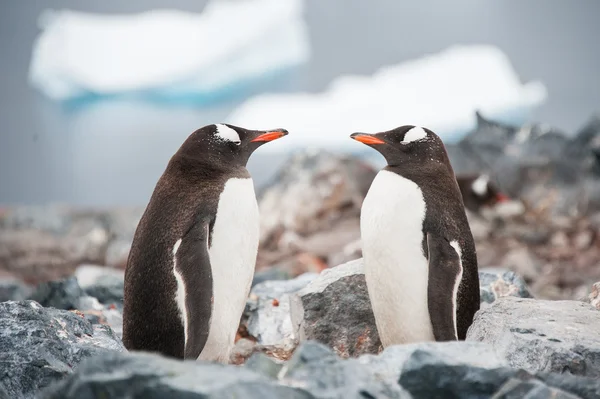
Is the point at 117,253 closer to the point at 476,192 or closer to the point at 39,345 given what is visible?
the point at 476,192

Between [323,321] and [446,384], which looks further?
[323,321]

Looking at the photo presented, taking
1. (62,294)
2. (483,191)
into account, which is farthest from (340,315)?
(483,191)

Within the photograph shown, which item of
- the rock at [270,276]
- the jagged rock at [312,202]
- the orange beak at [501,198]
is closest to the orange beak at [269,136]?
the rock at [270,276]

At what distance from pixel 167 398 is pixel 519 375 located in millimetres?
1034

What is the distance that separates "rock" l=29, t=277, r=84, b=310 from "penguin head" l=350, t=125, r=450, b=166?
2.42m

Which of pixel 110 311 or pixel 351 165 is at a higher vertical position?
pixel 351 165

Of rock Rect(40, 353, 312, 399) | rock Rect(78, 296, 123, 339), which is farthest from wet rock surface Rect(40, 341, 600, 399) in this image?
rock Rect(78, 296, 123, 339)

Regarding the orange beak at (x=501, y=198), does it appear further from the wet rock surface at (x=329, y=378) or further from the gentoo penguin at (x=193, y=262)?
the wet rock surface at (x=329, y=378)

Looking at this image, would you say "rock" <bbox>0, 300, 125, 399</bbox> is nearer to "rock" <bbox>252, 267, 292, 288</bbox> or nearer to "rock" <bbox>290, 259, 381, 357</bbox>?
"rock" <bbox>290, 259, 381, 357</bbox>

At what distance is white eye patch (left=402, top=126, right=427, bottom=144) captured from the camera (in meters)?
3.47

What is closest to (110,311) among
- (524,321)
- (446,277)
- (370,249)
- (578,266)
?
(370,249)

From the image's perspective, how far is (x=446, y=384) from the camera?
196cm

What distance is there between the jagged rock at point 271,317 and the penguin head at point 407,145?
1223 millimetres

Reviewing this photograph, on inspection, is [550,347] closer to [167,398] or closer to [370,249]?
[370,249]
